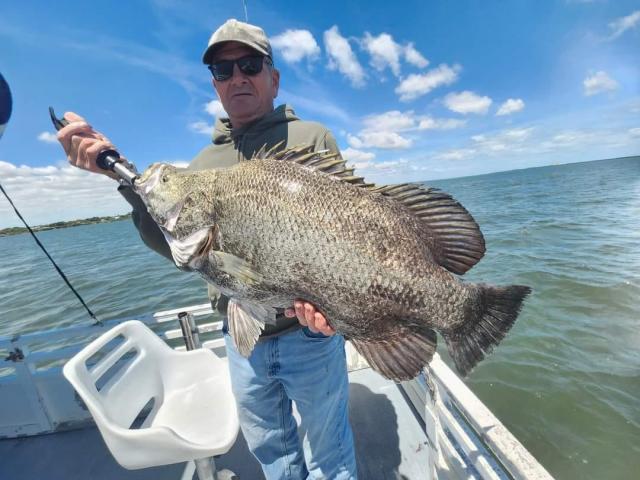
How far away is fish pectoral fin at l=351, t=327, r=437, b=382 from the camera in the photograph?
1.97m

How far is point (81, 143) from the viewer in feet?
6.99

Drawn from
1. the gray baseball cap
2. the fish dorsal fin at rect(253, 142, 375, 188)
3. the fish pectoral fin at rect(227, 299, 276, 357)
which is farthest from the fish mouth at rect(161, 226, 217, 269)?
the gray baseball cap

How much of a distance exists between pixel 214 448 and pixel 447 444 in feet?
5.97

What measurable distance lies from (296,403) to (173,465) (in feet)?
6.67

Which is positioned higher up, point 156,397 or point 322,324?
point 322,324

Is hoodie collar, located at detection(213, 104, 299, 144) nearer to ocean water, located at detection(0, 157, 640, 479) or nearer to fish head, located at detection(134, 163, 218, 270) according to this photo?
fish head, located at detection(134, 163, 218, 270)

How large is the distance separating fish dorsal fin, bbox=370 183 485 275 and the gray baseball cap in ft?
4.73

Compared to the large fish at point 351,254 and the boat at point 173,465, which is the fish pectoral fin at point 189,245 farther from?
the boat at point 173,465

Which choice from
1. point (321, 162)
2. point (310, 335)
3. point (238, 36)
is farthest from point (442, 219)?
point (238, 36)

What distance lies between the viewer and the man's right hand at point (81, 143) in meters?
2.13

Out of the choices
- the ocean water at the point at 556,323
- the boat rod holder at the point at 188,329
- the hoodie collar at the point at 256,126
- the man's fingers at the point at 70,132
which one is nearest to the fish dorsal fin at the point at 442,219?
the hoodie collar at the point at 256,126

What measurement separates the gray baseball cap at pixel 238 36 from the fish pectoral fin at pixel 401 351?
216cm

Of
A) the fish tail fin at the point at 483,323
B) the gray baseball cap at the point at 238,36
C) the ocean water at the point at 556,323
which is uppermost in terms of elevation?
the gray baseball cap at the point at 238,36

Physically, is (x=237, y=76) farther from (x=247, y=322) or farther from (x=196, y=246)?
(x=247, y=322)
